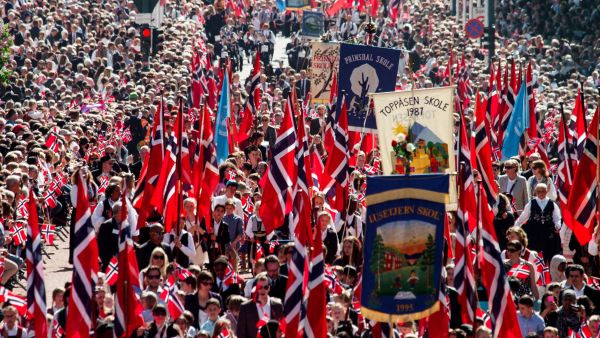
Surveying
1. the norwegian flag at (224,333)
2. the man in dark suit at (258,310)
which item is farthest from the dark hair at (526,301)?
the norwegian flag at (224,333)

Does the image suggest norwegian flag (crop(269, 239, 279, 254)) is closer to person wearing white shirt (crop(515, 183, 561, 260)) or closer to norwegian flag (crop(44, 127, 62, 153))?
person wearing white shirt (crop(515, 183, 561, 260))

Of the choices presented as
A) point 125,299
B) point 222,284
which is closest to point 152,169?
point 222,284

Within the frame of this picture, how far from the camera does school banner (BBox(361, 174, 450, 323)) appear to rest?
15836mm

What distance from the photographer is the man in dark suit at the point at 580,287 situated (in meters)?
18.1

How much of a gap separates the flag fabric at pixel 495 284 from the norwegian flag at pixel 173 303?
283 cm

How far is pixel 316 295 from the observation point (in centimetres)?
1658

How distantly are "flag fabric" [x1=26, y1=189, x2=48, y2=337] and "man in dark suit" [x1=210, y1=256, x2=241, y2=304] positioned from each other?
2.68 meters

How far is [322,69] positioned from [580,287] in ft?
47.0

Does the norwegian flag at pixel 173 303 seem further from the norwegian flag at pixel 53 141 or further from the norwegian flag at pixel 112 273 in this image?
the norwegian flag at pixel 53 141

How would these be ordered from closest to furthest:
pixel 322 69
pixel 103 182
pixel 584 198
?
pixel 584 198 → pixel 103 182 → pixel 322 69

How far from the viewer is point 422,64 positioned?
1965 inches

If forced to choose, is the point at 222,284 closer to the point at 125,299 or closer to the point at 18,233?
the point at 125,299

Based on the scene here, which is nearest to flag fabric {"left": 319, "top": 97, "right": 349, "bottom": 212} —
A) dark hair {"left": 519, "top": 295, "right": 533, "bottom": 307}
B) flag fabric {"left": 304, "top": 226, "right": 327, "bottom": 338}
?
dark hair {"left": 519, "top": 295, "right": 533, "bottom": 307}

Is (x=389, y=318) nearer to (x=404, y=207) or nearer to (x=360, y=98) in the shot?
(x=404, y=207)
